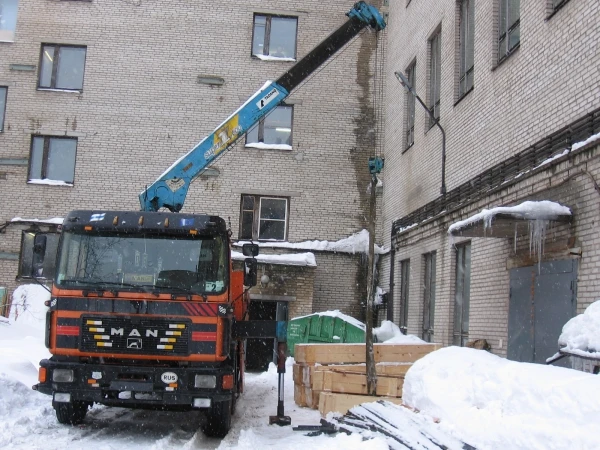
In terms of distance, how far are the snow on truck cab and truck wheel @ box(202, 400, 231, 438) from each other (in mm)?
13

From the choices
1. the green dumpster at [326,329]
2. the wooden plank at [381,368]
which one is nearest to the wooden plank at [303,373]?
the wooden plank at [381,368]

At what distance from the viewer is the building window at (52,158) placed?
61.2 ft

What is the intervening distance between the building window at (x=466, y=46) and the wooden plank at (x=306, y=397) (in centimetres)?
611

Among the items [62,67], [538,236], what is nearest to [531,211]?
[538,236]

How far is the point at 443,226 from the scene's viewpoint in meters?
12.4

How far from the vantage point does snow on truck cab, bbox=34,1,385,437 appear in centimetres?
694

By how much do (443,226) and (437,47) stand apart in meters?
4.49

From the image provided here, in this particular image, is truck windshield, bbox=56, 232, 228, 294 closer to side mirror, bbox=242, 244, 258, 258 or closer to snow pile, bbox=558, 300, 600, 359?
side mirror, bbox=242, 244, 258, 258

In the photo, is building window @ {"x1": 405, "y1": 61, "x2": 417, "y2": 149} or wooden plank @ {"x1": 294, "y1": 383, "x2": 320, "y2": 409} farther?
building window @ {"x1": 405, "y1": 61, "x2": 417, "y2": 149}

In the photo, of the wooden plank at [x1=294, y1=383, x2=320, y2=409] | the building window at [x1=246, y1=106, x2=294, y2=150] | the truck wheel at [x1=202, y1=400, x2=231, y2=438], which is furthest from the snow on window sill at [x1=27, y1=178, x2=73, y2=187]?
the truck wheel at [x1=202, y1=400, x2=231, y2=438]

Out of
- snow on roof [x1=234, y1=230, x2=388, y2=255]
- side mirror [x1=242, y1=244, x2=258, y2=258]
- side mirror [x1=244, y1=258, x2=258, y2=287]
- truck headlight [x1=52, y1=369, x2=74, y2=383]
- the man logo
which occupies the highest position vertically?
snow on roof [x1=234, y1=230, x2=388, y2=255]

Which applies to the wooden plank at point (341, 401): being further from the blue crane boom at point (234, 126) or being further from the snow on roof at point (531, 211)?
the blue crane boom at point (234, 126)

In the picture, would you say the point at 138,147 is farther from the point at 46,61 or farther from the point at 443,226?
the point at 443,226

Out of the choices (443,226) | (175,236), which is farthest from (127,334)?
(443,226)
